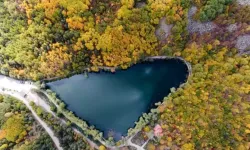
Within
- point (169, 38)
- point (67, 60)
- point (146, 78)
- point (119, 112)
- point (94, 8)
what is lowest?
point (119, 112)

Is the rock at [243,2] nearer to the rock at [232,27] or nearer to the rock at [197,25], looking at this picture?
the rock at [232,27]

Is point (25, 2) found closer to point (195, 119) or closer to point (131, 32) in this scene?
point (131, 32)

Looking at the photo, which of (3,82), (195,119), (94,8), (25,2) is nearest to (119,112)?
(195,119)

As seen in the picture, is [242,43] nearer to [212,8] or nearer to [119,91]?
[212,8]

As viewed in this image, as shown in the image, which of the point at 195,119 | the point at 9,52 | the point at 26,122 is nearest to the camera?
the point at 195,119

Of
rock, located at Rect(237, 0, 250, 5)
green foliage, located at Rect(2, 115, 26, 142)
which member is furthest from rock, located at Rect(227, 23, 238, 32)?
green foliage, located at Rect(2, 115, 26, 142)

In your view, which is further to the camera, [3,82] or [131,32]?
[3,82]
